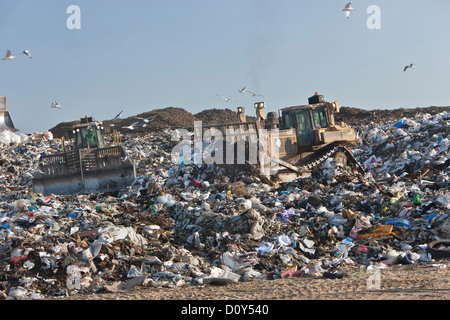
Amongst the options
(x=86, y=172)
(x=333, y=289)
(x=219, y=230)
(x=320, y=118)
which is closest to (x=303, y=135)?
(x=320, y=118)

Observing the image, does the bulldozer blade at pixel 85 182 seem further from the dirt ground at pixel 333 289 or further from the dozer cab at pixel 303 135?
the dirt ground at pixel 333 289

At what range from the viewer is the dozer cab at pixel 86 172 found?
42.0 feet

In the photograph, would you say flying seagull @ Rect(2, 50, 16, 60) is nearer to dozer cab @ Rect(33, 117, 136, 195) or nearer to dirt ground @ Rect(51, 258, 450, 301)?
dozer cab @ Rect(33, 117, 136, 195)

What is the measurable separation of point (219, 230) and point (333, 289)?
3030 mm

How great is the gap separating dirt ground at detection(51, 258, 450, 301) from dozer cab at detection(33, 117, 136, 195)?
23.7ft

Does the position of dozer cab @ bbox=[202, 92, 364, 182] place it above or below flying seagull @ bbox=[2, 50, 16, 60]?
below

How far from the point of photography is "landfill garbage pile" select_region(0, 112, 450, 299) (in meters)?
6.29

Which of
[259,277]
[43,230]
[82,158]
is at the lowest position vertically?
[259,277]

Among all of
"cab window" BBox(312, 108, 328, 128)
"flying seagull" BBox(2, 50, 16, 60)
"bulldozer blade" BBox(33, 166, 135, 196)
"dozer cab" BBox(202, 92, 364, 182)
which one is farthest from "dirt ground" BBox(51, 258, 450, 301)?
"flying seagull" BBox(2, 50, 16, 60)

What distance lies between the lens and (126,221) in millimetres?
8359

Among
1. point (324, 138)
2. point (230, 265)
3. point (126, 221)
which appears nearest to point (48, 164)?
point (126, 221)

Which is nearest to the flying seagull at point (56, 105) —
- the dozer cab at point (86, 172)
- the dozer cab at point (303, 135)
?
the dozer cab at point (86, 172)
